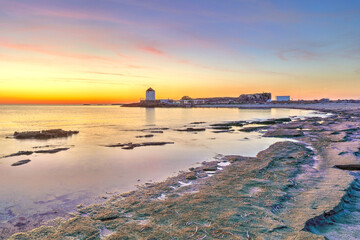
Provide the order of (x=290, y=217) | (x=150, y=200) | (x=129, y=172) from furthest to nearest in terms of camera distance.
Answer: (x=129, y=172), (x=150, y=200), (x=290, y=217)

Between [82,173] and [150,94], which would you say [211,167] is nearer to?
[82,173]

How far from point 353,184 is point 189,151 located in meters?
10.2

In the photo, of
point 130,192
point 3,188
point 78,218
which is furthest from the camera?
point 3,188

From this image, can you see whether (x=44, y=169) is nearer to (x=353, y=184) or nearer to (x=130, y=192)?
(x=130, y=192)

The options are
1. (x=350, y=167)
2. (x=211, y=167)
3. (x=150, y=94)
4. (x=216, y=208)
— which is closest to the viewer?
(x=216, y=208)

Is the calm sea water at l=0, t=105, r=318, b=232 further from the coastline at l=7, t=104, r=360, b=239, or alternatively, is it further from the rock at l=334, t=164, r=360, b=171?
the rock at l=334, t=164, r=360, b=171

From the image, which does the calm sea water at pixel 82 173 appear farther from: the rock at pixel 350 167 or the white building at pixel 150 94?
the white building at pixel 150 94

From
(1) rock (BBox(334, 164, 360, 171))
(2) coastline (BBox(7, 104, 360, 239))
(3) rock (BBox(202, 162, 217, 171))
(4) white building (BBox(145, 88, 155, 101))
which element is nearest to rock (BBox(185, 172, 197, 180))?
(2) coastline (BBox(7, 104, 360, 239))

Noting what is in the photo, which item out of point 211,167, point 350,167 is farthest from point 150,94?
point 350,167

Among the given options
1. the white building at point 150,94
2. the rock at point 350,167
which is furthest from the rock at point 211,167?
the white building at point 150,94

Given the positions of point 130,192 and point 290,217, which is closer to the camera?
point 290,217

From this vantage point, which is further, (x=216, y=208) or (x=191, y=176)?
(x=191, y=176)

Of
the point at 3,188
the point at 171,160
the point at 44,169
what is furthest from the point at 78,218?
the point at 171,160

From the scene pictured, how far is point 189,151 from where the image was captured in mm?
16281
